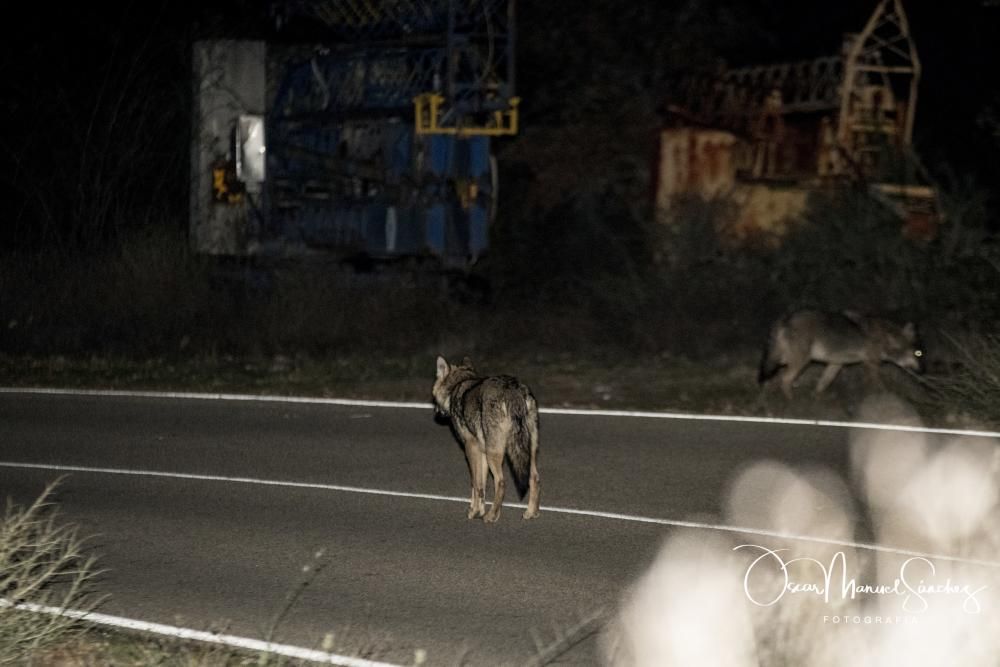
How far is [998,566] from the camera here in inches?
360

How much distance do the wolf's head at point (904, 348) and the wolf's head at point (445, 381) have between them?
24.4 ft

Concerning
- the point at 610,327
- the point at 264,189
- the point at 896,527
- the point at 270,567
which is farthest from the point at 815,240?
the point at 270,567

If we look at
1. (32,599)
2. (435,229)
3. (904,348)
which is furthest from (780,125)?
(32,599)

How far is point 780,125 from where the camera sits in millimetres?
30219

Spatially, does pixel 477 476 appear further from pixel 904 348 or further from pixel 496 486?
pixel 904 348

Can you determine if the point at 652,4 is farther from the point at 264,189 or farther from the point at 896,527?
the point at 896,527

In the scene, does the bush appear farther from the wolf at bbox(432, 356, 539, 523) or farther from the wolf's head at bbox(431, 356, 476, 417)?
the wolf's head at bbox(431, 356, 476, 417)

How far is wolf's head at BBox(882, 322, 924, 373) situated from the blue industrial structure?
10.9 meters

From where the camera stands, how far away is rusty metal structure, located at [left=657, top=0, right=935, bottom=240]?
89.0 feet

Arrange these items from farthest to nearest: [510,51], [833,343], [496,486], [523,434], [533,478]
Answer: [510,51] → [833,343] → [496,486] → [533,478] → [523,434]

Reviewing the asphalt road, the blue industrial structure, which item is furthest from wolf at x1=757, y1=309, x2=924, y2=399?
the blue industrial structure

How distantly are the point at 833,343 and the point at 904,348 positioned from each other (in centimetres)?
84

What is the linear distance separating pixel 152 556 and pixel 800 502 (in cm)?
460

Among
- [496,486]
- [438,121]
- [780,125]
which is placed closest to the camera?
[496,486]
